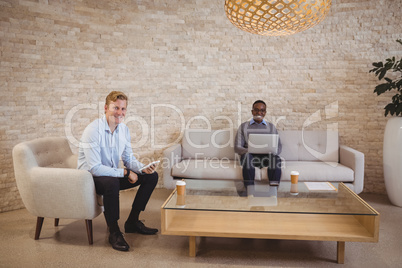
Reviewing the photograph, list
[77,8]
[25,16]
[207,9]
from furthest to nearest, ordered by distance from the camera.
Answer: [207,9] → [77,8] → [25,16]

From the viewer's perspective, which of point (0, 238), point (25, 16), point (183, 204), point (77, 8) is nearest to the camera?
point (183, 204)

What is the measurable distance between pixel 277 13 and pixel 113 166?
1.86 m

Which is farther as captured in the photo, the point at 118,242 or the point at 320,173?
the point at 320,173

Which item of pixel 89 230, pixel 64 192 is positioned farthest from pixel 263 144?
pixel 64 192

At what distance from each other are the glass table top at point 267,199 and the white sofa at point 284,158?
62 centimetres

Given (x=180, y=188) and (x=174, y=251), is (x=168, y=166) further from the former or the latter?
(x=174, y=251)

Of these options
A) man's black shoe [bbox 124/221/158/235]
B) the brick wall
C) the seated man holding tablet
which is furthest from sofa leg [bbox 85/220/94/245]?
Answer: the brick wall

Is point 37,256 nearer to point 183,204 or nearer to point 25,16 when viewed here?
point 183,204

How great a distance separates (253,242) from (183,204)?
71 cm

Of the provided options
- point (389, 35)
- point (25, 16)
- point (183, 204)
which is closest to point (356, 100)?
point (389, 35)

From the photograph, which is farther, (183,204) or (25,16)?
(25,16)

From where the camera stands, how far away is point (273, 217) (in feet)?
8.41

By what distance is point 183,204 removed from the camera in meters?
Answer: 2.37

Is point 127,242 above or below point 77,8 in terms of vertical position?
below
